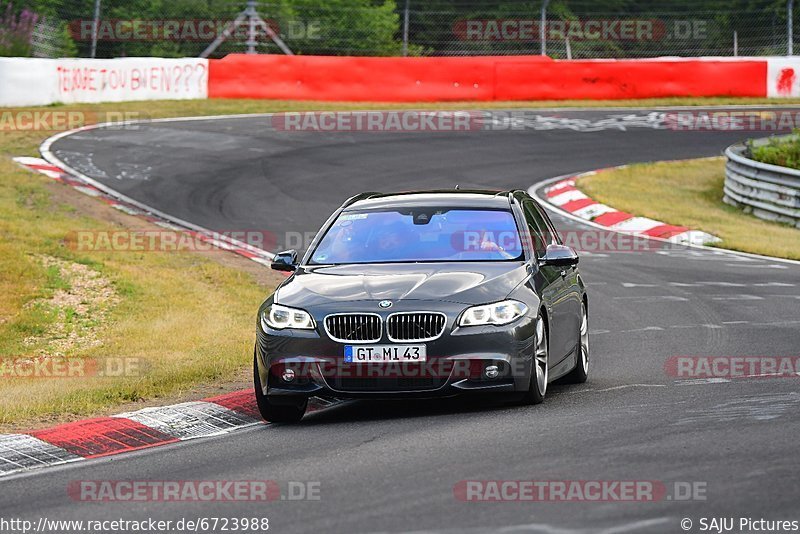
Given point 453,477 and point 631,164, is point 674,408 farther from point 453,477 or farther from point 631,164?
point 631,164

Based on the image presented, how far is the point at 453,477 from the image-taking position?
683cm

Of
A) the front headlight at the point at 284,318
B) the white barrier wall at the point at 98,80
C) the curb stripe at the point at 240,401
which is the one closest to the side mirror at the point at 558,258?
the front headlight at the point at 284,318

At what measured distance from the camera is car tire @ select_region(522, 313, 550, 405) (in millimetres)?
8914

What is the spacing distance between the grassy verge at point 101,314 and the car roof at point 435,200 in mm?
1815

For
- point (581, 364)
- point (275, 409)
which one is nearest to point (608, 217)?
point (581, 364)

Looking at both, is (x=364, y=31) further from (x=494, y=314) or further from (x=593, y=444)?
(x=593, y=444)

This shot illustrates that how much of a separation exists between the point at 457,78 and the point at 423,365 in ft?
93.0

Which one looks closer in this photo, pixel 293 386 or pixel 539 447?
pixel 539 447

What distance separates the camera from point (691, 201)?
2466cm

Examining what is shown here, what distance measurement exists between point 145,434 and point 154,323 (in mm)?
4818

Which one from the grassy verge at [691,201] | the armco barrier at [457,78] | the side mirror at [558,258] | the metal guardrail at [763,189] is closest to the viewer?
the side mirror at [558,258]

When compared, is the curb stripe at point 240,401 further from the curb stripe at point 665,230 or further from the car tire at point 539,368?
the curb stripe at point 665,230

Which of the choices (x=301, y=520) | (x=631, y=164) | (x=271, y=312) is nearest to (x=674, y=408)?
(x=271, y=312)

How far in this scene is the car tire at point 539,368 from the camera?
8914 mm
